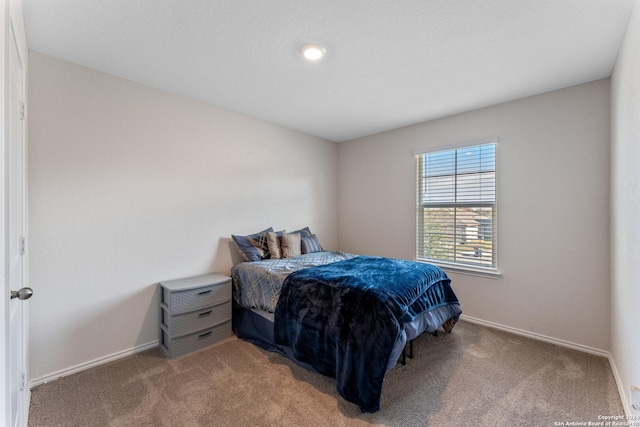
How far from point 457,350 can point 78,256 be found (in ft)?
11.0

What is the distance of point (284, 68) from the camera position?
7.61 feet

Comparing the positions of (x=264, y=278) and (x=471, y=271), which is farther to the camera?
(x=471, y=271)

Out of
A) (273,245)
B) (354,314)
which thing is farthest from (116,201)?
(354,314)

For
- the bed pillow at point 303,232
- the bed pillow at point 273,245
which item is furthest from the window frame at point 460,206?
the bed pillow at point 273,245

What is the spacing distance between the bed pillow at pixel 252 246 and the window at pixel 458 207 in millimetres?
2026

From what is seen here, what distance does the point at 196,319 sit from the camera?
2.57 metres

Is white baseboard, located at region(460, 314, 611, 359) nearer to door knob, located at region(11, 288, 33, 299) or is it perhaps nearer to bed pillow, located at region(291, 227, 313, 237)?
bed pillow, located at region(291, 227, 313, 237)

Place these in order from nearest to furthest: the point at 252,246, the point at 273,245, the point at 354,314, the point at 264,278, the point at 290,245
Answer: the point at 354,314 → the point at 264,278 → the point at 252,246 → the point at 273,245 → the point at 290,245

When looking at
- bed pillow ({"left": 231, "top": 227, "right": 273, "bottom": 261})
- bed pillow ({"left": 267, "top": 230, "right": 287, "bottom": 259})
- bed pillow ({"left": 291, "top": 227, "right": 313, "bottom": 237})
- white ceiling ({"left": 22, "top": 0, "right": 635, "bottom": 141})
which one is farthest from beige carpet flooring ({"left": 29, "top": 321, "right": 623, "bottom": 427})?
white ceiling ({"left": 22, "top": 0, "right": 635, "bottom": 141})

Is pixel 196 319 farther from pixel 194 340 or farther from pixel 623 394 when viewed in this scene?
pixel 623 394

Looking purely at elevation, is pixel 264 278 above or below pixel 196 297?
above

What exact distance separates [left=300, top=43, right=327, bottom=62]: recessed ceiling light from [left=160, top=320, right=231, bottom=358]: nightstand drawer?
99.4 inches

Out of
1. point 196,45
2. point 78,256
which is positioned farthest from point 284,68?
point 78,256

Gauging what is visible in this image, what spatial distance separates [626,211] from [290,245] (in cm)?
290
